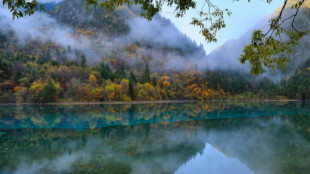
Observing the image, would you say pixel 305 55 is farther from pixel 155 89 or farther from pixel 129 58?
pixel 155 89

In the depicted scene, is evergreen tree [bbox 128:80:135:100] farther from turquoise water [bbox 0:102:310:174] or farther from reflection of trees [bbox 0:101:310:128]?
turquoise water [bbox 0:102:310:174]

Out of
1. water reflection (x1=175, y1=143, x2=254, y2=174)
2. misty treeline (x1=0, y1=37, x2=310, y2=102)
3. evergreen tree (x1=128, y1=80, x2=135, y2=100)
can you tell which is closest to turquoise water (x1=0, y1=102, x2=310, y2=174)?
water reflection (x1=175, y1=143, x2=254, y2=174)

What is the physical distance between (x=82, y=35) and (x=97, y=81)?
120 metres

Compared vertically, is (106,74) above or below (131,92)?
above

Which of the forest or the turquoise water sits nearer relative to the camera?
the turquoise water

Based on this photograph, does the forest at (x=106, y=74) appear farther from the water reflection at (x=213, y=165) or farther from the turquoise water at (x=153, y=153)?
the water reflection at (x=213, y=165)

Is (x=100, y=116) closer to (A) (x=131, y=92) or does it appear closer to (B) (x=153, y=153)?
(B) (x=153, y=153)

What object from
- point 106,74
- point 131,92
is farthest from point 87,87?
point 106,74

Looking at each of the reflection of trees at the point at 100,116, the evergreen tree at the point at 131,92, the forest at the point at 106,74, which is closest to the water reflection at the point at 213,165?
the forest at the point at 106,74

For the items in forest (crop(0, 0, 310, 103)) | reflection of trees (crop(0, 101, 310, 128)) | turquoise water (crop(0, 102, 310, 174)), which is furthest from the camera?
forest (crop(0, 0, 310, 103))

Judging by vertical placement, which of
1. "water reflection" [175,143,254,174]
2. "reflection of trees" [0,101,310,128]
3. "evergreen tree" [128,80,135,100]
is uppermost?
"evergreen tree" [128,80,135,100]

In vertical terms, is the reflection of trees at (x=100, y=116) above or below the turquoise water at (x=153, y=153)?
below

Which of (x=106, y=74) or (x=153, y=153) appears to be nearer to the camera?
(x=153, y=153)

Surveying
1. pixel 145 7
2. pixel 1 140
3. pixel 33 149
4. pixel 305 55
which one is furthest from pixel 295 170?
pixel 305 55
